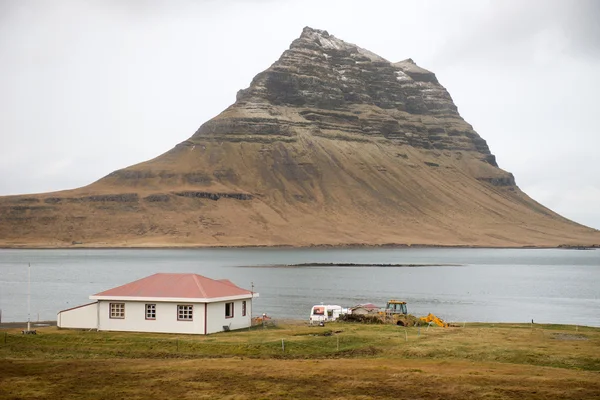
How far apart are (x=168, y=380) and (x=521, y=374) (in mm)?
15506

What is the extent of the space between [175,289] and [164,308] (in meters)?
1.54

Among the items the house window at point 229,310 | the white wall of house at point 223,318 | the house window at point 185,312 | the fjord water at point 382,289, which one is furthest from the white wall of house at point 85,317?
the fjord water at point 382,289

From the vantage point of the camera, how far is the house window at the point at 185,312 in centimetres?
5278

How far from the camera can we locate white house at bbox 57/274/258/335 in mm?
52719

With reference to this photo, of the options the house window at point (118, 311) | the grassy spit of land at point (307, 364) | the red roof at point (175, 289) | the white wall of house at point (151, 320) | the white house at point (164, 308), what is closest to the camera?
the grassy spit of land at point (307, 364)

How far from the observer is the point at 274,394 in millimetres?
31484

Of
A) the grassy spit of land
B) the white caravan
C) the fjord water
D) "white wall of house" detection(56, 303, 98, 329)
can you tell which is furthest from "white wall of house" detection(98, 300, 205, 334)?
the fjord water

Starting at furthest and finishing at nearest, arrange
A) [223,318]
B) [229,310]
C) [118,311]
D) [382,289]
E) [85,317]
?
1. [382,289]
2. [229,310]
3. [85,317]
4. [223,318]
5. [118,311]

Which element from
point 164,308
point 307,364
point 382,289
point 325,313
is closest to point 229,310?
point 164,308

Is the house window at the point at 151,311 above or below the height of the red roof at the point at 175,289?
below

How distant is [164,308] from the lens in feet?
175

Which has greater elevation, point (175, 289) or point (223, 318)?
point (175, 289)

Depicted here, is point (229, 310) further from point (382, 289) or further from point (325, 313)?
point (382, 289)

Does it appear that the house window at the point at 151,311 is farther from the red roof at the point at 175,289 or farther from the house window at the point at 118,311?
the house window at the point at 118,311
